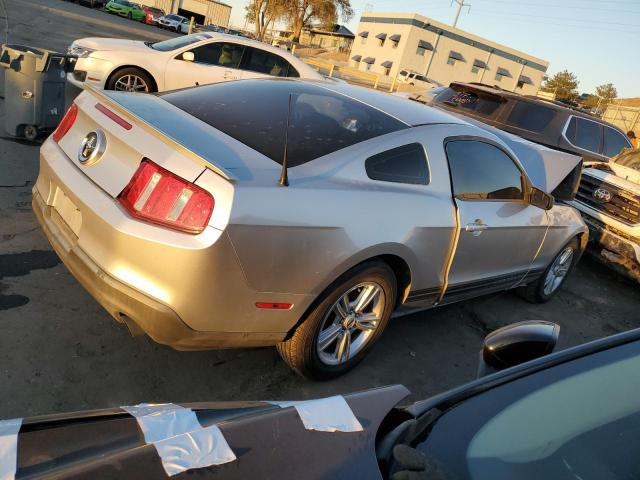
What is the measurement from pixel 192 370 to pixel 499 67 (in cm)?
6014

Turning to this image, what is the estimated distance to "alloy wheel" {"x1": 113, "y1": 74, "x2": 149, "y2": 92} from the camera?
28.4 feet

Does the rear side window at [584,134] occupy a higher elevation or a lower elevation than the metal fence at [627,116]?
lower

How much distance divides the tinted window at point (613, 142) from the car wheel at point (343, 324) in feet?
24.8

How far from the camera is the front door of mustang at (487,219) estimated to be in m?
3.69

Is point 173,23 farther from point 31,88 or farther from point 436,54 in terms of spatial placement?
point 31,88

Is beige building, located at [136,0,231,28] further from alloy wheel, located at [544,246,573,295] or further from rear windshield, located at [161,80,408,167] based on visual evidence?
rear windshield, located at [161,80,408,167]

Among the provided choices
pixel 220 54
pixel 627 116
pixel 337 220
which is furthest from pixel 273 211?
pixel 627 116

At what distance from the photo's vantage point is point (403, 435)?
159 centimetres

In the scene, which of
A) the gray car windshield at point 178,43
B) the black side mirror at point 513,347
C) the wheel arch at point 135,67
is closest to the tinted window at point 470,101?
the gray car windshield at point 178,43

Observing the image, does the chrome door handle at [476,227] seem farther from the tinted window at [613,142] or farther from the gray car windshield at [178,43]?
the gray car windshield at [178,43]

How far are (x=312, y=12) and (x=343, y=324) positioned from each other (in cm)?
5290

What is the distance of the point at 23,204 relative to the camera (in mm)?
4691

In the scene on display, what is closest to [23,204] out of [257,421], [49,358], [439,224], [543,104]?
[49,358]

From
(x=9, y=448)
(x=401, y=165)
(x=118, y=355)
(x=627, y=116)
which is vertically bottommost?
(x=118, y=355)
